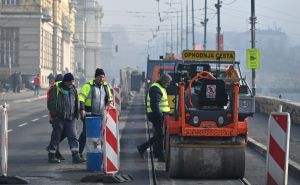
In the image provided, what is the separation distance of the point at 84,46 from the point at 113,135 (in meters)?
161

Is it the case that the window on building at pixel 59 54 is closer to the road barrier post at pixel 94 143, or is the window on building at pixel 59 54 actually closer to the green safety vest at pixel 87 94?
the green safety vest at pixel 87 94

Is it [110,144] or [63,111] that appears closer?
[110,144]

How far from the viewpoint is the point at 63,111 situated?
636 inches

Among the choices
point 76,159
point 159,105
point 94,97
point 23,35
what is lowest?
point 76,159

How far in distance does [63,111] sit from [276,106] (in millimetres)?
18329

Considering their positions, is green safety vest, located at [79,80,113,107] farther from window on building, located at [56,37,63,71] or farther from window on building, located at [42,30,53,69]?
window on building, located at [56,37,63,71]

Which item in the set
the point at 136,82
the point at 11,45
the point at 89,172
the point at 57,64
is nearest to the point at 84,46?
the point at 57,64

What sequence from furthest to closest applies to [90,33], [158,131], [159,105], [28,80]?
1. [90,33]
2. [28,80]
3. [158,131]
4. [159,105]

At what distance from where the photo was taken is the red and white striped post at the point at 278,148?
10383 mm

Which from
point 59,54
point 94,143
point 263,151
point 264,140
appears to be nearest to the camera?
point 94,143

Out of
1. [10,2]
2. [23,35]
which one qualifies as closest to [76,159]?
[23,35]

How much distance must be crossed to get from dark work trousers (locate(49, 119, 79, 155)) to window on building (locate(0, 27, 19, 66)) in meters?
73.9

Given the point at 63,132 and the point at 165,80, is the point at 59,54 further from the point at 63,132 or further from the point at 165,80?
the point at 165,80

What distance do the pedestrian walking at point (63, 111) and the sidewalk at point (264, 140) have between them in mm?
4320
